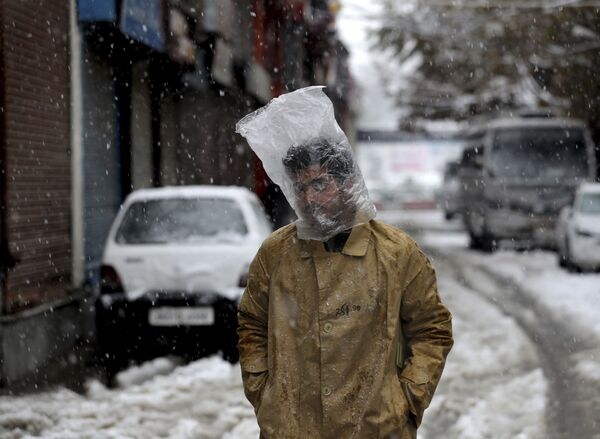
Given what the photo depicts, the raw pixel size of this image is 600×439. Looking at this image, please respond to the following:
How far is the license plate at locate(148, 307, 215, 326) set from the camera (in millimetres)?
8117

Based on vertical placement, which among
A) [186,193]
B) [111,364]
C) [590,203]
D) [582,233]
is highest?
[186,193]

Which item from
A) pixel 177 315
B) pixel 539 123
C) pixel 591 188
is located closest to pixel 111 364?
pixel 177 315

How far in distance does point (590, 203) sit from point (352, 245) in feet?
47.5

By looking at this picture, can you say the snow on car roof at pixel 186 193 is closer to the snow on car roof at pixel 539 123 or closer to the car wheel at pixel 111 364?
the car wheel at pixel 111 364

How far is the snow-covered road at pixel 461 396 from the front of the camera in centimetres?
625

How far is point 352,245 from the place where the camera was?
296 cm

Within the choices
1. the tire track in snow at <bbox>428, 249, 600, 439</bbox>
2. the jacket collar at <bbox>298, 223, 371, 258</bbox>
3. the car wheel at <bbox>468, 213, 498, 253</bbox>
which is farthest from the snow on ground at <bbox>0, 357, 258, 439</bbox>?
the car wheel at <bbox>468, 213, 498, 253</bbox>

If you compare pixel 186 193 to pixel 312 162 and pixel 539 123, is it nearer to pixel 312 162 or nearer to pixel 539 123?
pixel 312 162

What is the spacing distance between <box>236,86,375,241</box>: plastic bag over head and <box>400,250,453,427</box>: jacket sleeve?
0.28 metres

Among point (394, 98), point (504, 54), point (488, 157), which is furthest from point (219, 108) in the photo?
point (394, 98)

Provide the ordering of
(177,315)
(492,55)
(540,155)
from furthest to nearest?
(492,55), (540,155), (177,315)

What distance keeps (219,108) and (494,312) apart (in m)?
10.8

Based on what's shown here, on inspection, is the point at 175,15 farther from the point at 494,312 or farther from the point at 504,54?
the point at 504,54

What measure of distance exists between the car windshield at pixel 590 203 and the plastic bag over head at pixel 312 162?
14124mm
